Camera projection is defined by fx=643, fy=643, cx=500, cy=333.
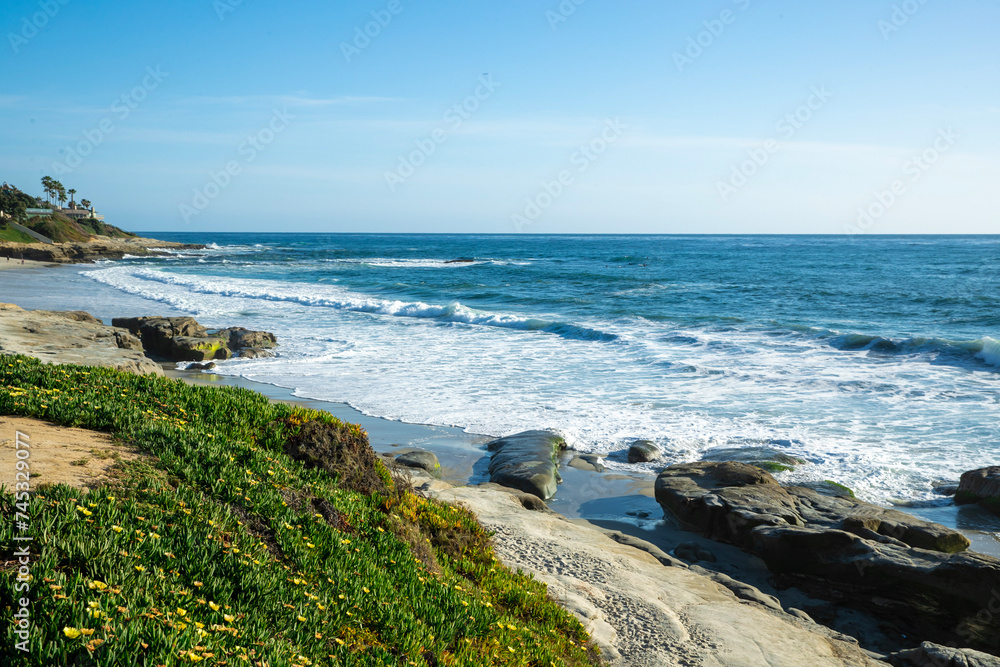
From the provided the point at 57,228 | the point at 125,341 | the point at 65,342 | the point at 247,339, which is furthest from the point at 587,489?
the point at 57,228

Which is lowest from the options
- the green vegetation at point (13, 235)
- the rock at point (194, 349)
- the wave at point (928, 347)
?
the wave at point (928, 347)

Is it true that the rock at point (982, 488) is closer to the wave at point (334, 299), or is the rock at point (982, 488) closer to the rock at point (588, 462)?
the rock at point (588, 462)

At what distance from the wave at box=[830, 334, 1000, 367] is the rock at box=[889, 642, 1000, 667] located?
1813 cm

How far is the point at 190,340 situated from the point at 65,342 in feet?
25.0

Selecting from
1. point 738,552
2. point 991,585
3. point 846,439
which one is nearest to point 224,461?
point 738,552

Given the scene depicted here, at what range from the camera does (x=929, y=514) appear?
32.5 feet

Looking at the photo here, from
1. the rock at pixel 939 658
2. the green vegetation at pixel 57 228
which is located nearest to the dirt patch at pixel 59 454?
the rock at pixel 939 658

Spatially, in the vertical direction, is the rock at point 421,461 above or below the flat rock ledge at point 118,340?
below

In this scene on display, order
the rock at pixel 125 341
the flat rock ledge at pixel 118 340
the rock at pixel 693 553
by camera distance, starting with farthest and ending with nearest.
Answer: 1. the rock at pixel 125 341
2. the flat rock ledge at pixel 118 340
3. the rock at pixel 693 553

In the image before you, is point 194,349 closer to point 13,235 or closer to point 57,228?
point 13,235

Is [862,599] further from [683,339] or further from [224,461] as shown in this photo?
[683,339]

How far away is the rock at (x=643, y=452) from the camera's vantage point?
12.0m

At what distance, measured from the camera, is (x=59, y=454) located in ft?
16.3

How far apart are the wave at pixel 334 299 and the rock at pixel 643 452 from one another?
13.6m
